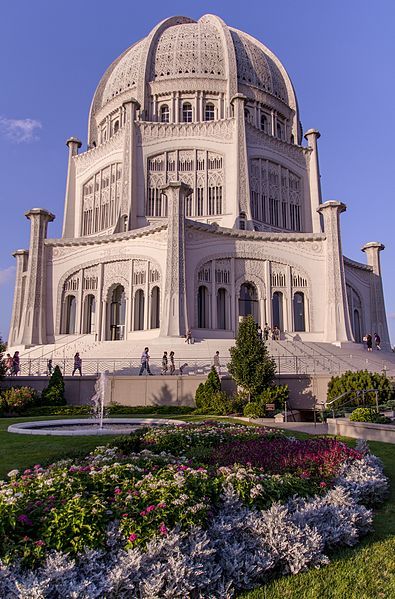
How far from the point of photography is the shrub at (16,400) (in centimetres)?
2086

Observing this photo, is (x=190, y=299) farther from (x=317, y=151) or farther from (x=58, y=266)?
(x=317, y=151)

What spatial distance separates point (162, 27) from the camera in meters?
54.1

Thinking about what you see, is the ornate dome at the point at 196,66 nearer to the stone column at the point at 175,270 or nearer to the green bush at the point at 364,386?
the stone column at the point at 175,270

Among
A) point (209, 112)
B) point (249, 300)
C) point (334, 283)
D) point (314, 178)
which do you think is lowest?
point (249, 300)

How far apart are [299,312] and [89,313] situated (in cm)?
1670

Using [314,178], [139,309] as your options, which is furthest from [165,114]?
[139,309]

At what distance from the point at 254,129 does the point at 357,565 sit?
1806 inches

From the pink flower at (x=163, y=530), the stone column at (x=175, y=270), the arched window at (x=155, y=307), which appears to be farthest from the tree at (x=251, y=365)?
the pink flower at (x=163, y=530)

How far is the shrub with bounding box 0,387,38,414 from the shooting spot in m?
20.9

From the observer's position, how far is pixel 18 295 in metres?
42.1

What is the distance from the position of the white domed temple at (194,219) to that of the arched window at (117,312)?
13cm

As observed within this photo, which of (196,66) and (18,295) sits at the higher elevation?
(196,66)

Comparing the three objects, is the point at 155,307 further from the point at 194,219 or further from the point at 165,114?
the point at 165,114

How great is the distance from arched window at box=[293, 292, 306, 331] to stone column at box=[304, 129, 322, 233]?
12590 mm
